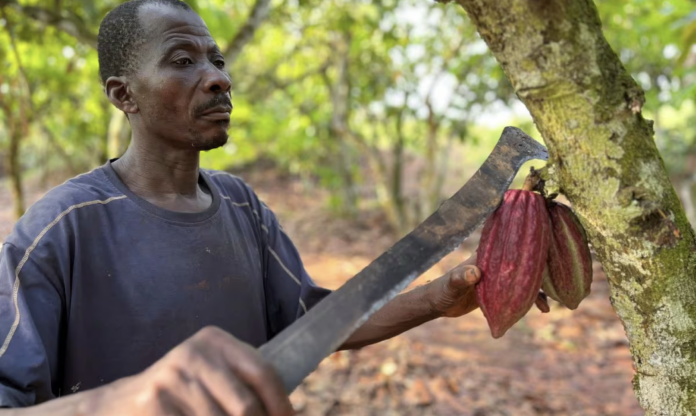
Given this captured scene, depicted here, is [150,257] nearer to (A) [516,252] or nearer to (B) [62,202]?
(B) [62,202]

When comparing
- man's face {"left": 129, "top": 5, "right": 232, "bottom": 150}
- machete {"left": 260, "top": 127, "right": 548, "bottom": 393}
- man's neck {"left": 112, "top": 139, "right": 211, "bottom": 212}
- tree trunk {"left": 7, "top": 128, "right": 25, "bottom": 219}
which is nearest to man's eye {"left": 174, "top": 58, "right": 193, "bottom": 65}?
man's face {"left": 129, "top": 5, "right": 232, "bottom": 150}

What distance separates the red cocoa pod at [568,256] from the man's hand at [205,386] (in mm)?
590

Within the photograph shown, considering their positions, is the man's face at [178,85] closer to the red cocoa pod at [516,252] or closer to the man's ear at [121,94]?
the man's ear at [121,94]

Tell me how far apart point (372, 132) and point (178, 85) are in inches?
291

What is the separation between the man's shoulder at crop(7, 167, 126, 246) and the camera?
44.1 inches

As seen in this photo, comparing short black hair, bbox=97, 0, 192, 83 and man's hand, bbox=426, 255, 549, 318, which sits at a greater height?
short black hair, bbox=97, 0, 192, 83

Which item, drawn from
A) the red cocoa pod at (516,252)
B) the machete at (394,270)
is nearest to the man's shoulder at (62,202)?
the machete at (394,270)

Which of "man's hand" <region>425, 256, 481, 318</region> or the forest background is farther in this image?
the forest background

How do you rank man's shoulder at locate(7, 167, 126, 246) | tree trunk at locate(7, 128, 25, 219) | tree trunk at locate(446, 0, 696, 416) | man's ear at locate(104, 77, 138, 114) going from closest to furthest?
tree trunk at locate(446, 0, 696, 416)
man's shoulder at locate(7, 167, 126, 246)
man's ear at locate(104, 77, 138, 114)
tree trunk at locate(7, 128, 25, 219)

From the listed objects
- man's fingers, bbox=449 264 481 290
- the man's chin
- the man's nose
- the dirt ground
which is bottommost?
the dirt ground

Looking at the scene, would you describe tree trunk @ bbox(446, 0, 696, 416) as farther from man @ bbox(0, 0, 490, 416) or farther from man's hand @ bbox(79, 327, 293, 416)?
man's hand @ bbox(79, 327, 293, 416)

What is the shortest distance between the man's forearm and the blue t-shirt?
0.90 ft

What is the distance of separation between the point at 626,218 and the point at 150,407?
0.70 m

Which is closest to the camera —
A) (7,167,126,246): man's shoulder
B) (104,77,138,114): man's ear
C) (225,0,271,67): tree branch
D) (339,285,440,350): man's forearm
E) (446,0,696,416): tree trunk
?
(446,0,696,416): tree trunk
